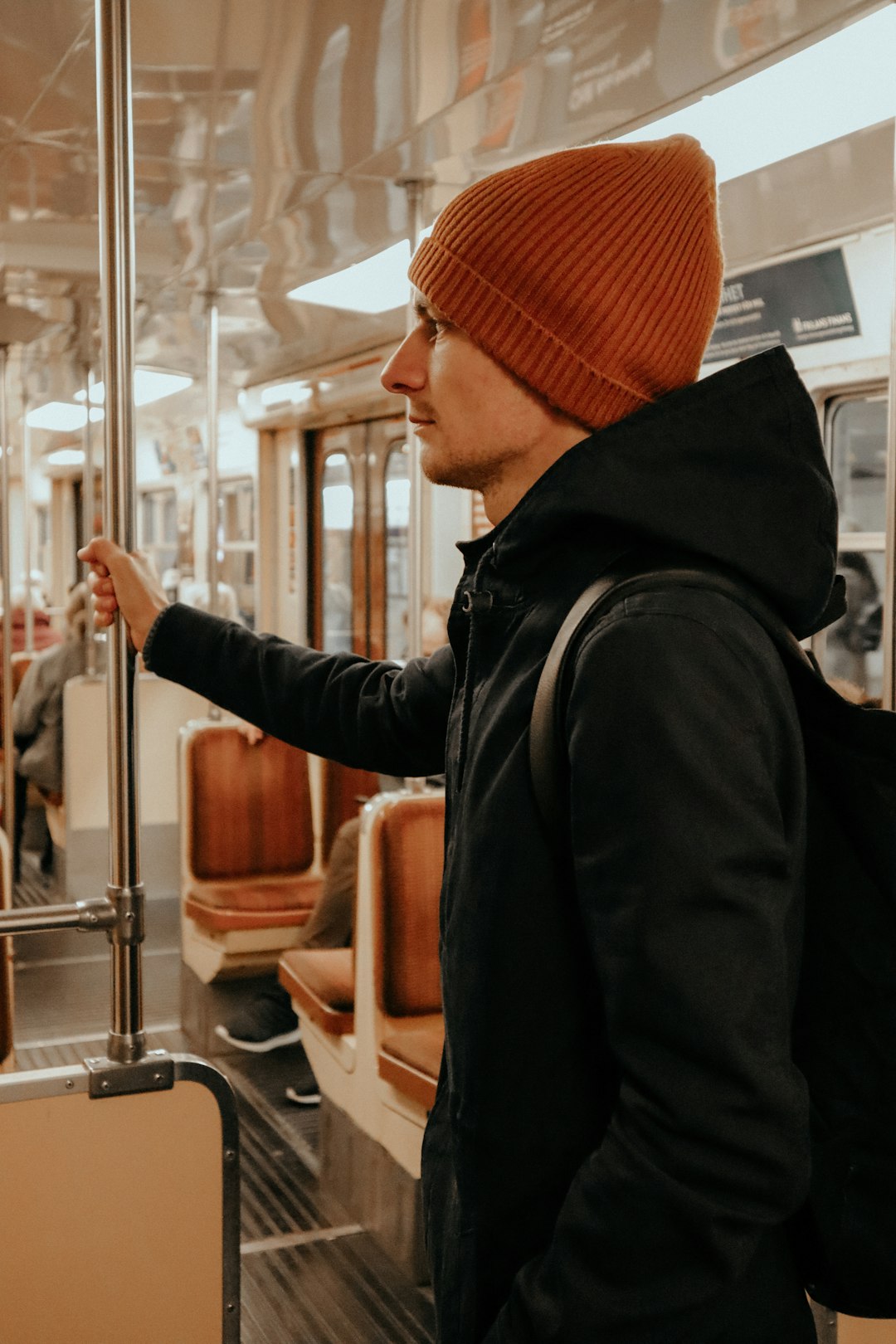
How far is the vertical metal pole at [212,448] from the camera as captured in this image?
4723 mm

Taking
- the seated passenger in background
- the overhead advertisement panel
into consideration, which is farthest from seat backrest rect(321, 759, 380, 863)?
the overhead advertisement panel

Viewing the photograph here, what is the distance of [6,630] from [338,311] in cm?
206

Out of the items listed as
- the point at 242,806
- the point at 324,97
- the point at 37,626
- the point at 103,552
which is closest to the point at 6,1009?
the point at 103,552

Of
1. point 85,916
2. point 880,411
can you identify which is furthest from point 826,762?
point 880,411

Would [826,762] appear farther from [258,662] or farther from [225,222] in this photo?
[225,222]

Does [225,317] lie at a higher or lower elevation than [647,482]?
higher

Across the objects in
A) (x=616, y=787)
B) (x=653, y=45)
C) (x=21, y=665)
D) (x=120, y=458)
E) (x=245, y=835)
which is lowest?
(x=245, y=835)

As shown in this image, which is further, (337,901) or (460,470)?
(337,901)

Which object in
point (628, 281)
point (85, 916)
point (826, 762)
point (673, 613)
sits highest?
point (628, 281)

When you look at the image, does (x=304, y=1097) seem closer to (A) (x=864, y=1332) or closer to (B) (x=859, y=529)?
(A) (x=864, y=1332)

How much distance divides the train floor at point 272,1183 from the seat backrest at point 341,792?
→ 820 millimetres

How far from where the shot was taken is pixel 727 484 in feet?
3.39

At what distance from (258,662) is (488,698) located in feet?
1.96

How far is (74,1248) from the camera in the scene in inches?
62.3
